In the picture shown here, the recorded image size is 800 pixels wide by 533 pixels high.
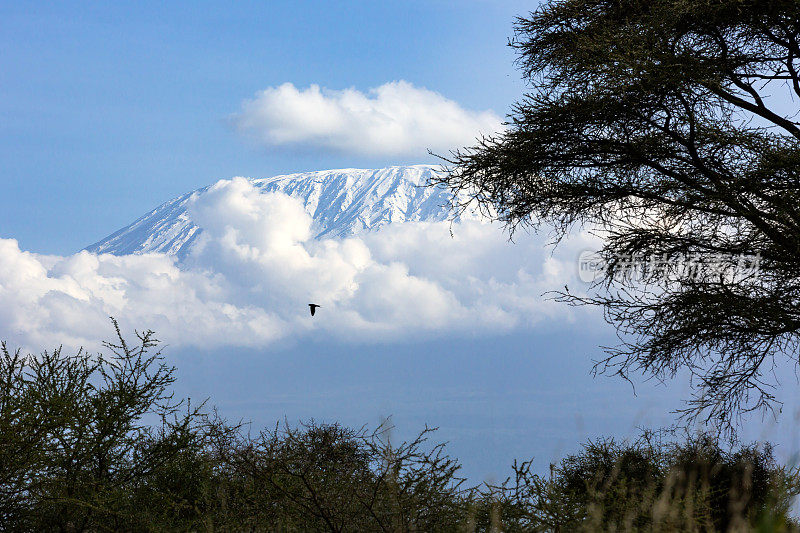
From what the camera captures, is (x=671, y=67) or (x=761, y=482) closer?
(x=671, y=67)

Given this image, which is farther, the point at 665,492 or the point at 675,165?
the point at 675,165

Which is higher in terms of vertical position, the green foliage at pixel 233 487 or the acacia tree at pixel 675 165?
the acacia tree at pixel 675 165

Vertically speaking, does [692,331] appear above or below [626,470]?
above

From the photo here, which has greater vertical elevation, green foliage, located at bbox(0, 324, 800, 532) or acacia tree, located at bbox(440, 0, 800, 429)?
acacia tree, located at bbox(440, 0, 800, 429)

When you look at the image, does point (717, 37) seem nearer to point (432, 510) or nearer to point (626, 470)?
point (626, 470)

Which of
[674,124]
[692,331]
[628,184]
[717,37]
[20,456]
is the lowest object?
[20,456]

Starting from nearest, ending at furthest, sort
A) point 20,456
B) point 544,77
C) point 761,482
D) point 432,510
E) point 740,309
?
point 432,510 < point 20,456 < point 740,309 < point 761,482 < point 544,77

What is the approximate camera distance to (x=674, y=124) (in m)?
11.0

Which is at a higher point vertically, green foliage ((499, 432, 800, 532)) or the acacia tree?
the acacia tree

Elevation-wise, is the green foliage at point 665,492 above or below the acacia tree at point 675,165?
below

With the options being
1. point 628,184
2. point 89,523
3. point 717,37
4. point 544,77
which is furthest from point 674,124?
point 89,523

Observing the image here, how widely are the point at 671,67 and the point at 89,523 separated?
30.9 feet

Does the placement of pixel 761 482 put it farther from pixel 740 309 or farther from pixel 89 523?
pixel 89 523

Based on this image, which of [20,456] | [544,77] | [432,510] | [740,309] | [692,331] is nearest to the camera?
[432,510]
